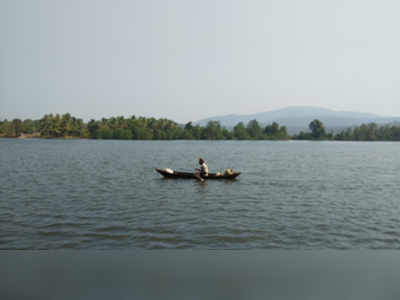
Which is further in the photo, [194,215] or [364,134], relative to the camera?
[364,134]

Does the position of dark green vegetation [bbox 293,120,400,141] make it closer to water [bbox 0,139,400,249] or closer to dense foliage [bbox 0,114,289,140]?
dense foliage [bbox 0,114,289,140]

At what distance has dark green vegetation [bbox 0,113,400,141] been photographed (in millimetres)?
130000

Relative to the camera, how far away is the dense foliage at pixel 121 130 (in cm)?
12988

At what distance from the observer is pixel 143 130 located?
13100cm

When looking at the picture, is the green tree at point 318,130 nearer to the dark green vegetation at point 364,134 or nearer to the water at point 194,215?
the dark green vegetation at point 364,134

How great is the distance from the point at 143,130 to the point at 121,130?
8.84 m

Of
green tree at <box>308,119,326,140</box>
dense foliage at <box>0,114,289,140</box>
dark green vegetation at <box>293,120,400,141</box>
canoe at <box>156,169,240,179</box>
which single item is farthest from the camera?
green tree at <box>308,119,326,140</box>

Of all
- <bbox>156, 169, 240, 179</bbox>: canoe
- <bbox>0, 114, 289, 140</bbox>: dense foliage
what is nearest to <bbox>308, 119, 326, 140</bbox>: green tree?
<bbox>0, 114, 289, 140</bbox>: dense foliage

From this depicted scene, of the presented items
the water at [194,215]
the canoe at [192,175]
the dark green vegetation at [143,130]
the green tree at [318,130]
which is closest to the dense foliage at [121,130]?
the dark green vegetation at [143,130]

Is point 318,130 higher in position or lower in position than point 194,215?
higher

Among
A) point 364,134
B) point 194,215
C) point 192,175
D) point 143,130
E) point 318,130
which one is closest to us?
point 194,215

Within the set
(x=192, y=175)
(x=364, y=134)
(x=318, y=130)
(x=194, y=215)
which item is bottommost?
(x=194, y=215)

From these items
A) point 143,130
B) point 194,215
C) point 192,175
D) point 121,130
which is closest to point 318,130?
point 143,130

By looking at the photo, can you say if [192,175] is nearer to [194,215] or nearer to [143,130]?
[194,215]
